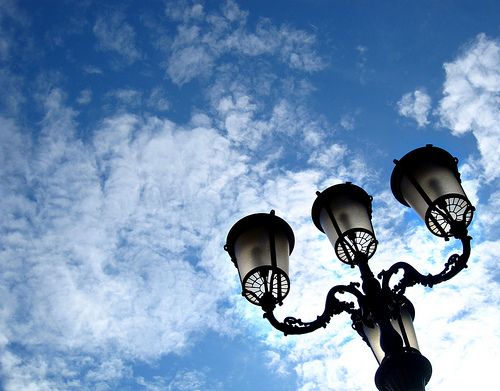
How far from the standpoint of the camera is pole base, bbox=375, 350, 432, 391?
12.9 ft

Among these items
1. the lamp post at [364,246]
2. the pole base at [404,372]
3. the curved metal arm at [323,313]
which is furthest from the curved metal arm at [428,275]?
the pole base at [404,372]

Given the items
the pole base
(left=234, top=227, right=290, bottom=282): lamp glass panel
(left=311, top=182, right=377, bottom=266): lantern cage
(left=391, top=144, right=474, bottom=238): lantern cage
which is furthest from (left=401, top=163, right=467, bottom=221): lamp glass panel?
the pole base

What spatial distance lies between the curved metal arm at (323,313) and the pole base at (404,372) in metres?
0.76

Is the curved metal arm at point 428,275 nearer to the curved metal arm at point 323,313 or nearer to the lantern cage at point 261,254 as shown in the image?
the curved metal arm at point 323,313

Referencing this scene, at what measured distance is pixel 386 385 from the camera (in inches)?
159

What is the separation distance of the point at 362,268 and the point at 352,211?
0.62 metres

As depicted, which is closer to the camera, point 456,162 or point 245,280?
point 245,280

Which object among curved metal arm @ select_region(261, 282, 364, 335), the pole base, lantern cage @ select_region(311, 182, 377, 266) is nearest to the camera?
the pole base

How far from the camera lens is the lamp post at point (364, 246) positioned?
470 centimetres

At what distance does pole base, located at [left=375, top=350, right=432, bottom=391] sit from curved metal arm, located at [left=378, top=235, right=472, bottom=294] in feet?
2.80

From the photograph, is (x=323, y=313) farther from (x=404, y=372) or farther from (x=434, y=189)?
(x=434, y=189)

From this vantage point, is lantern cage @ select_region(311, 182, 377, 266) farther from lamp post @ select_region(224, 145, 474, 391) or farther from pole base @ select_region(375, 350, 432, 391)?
pole base @ select_region(375, 350, 432, 391)

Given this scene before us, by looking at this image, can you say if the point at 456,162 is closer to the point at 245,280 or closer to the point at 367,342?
the point at 367,342

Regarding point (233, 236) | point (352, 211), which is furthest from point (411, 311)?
point (233, 236)
